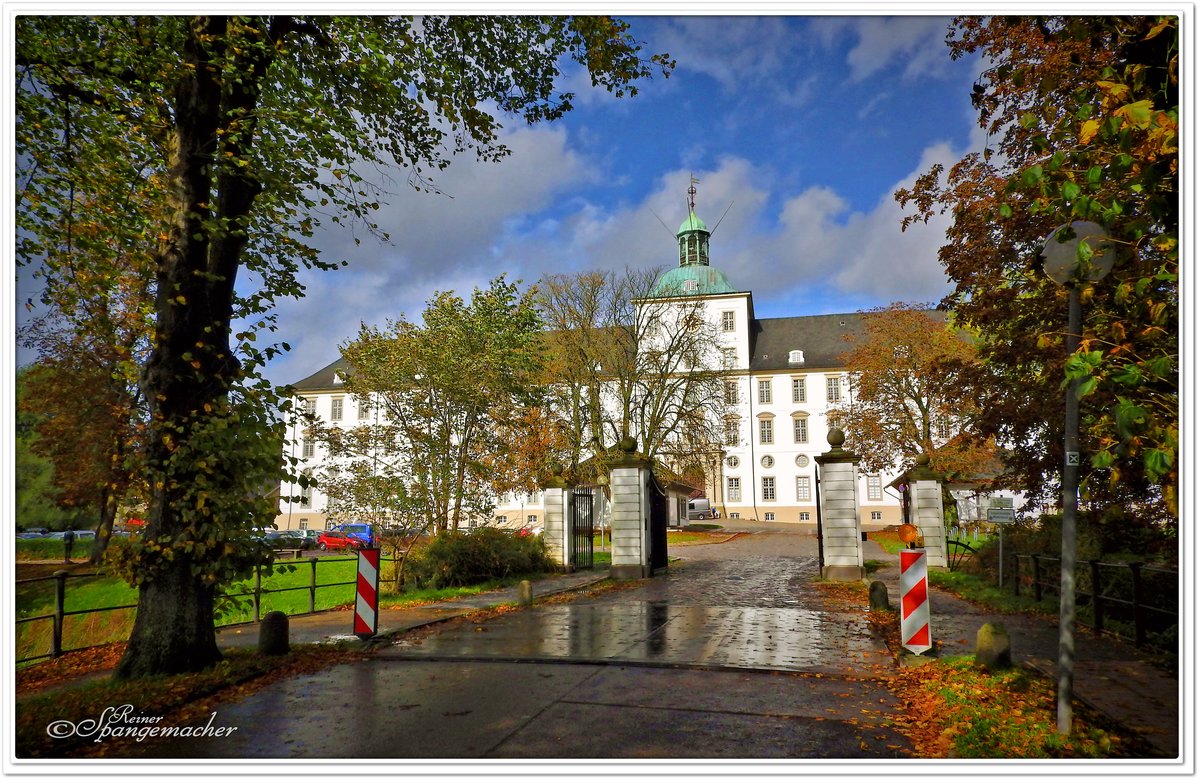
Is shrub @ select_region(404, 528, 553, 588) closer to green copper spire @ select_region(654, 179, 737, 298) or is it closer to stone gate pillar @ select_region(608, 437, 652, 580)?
stone gate pillar @ select_region(608, 437, 652, 580)

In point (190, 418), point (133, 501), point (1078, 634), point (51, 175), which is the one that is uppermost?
point (51, 175)

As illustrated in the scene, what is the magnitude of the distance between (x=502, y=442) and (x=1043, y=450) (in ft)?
33.3

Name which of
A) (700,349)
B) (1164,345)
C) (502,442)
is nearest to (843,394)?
(700,349)

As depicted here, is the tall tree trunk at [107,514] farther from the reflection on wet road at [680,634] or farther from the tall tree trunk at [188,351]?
the reflection on wet road at [680,634]

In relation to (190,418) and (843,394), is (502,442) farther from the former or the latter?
(843,394)

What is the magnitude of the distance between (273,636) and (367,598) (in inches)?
49.4

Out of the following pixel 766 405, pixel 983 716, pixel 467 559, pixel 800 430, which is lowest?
pixel 467 559

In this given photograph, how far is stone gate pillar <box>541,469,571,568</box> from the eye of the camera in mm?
19547

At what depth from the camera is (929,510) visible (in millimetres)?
18734

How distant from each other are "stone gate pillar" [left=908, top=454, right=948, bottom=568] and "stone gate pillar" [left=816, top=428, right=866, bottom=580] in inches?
101

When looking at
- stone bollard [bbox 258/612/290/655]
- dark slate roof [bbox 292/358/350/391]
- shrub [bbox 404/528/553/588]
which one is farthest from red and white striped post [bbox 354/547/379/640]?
dark slate roof [bbox 292/358/350/391]

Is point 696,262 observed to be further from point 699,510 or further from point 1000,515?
point 1000,515

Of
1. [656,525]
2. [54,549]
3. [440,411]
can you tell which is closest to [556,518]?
[656,525]

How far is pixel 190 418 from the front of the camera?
7.04 meters
